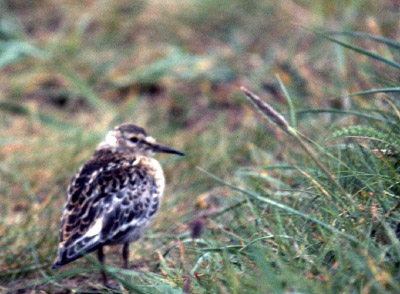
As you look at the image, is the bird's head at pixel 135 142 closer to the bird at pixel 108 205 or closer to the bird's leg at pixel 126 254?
the bird at pixel 108 205

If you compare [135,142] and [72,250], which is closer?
[72,250]

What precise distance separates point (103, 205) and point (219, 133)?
8.64ft

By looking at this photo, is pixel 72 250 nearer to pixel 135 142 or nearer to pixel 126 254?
pixel 126 254

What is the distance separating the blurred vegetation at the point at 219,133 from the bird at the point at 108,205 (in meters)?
0.19

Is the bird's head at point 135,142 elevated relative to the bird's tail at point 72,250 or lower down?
elevated

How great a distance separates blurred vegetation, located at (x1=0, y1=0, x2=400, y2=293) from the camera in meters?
4.19

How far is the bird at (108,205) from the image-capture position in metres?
5.44

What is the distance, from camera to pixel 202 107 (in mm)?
9289

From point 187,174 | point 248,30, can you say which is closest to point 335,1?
point 248,30

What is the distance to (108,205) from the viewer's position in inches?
224

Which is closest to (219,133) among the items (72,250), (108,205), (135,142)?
(135,142)

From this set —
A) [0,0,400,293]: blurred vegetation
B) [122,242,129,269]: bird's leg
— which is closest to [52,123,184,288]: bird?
[122,242,129,269]: bird's leg

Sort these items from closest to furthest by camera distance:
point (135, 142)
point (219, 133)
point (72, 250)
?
point (72, 250) → point (135, 142) → point (219, 133)

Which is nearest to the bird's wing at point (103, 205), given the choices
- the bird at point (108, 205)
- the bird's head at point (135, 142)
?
the bird at point (108, 205)
